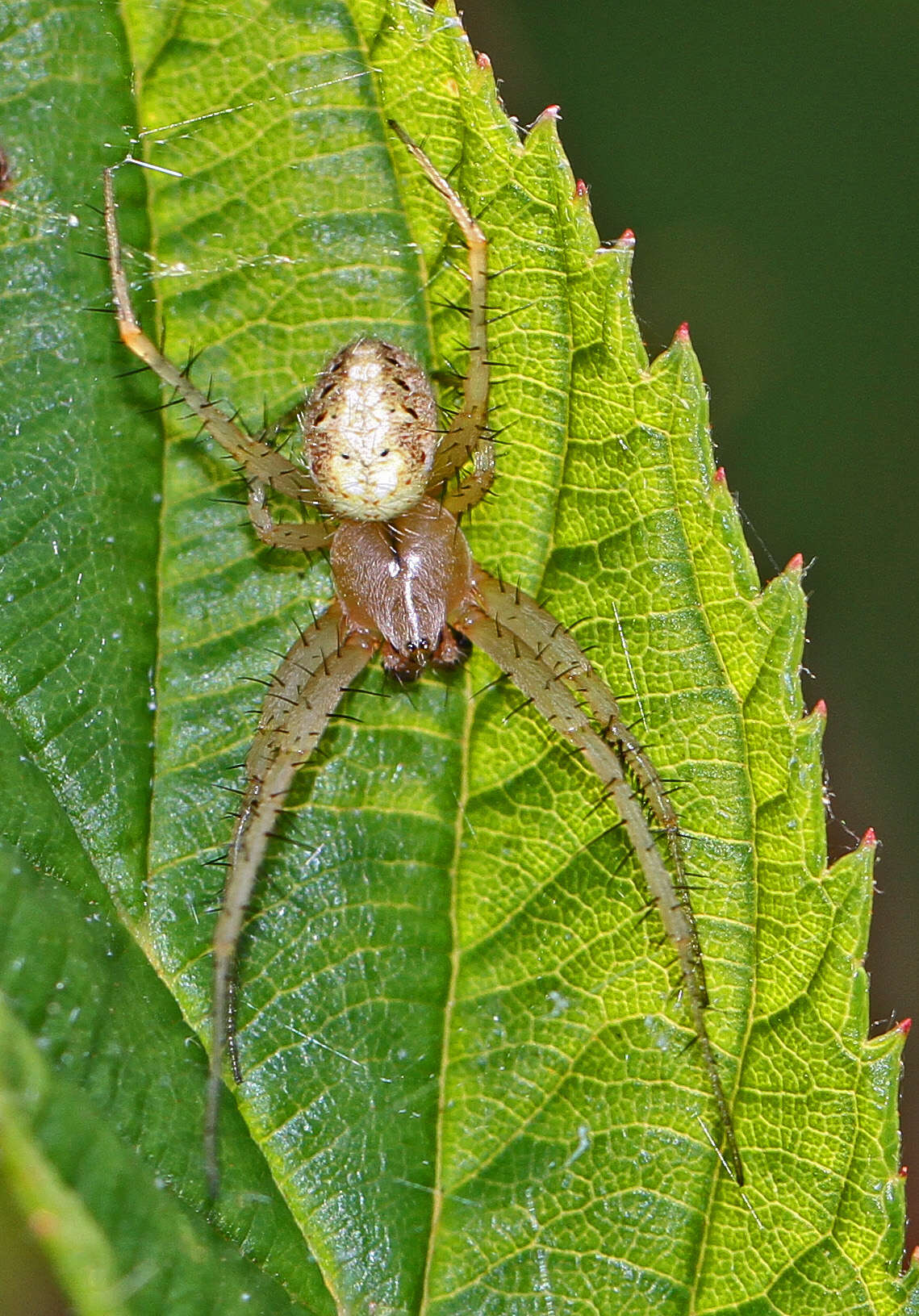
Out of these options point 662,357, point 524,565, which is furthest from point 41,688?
point 662,357

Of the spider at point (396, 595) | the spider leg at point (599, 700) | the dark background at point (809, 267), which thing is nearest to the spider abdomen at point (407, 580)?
the spider at point (396, 595)

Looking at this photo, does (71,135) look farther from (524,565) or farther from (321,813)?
(321,813)

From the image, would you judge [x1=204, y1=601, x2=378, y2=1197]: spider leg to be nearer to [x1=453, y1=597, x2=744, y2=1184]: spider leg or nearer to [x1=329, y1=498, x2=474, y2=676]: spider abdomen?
[x1=329, y1=498, x2=474, y2=676]: spider abdomen

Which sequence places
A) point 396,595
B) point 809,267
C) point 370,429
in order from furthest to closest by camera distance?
point 809,267
point 396,595
point 370,429

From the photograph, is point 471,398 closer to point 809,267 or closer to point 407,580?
point 407,580

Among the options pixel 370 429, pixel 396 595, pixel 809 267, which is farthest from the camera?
pixel 809 267

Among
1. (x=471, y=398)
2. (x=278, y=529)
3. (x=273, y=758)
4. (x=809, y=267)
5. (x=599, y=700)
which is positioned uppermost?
(x=471, y=398)

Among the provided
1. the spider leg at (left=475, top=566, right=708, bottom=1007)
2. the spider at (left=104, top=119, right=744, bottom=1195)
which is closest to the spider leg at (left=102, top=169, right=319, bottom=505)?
the spider at (left=104, top=119, right=744, bottom=1195)

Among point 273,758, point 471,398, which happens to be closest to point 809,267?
point 471,398
